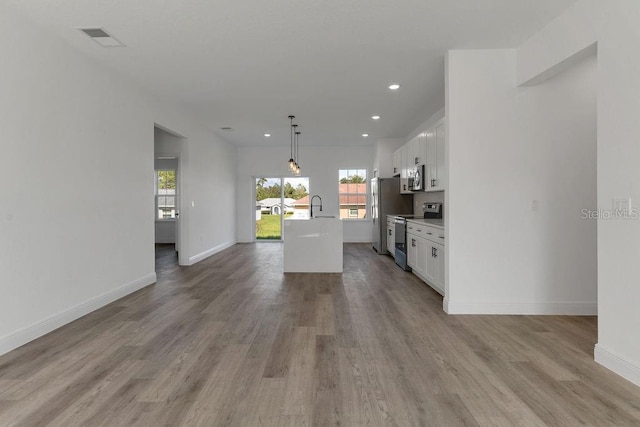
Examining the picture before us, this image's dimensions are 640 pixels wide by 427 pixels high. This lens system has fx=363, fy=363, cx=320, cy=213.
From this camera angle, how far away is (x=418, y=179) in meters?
5.81

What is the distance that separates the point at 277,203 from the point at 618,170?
8.41 meters

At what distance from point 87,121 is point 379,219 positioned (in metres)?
5.69

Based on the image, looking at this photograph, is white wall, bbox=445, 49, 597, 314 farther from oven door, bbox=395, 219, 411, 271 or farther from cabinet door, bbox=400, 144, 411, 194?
cabinet door, bbox=400, 144, 411, 194

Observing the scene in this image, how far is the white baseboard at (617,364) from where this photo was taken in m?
2.23

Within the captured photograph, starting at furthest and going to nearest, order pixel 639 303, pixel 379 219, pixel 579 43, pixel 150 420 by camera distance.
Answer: pixel 379 219 < pixel 579 43 < pixel 639 303 < pixel 150 420

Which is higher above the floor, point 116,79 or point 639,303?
point 116,79

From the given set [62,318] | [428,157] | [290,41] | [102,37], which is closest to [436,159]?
[428,157]

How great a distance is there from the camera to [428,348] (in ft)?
9.10

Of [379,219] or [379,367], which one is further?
[379,219]

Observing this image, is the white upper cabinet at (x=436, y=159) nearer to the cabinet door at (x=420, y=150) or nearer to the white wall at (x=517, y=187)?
the cabinet door at (x=420, y=150)

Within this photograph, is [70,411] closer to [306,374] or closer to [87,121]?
[306,374]

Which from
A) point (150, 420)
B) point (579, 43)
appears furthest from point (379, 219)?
point (150, 420)

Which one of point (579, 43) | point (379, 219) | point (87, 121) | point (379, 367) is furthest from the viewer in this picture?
point (379, 219)

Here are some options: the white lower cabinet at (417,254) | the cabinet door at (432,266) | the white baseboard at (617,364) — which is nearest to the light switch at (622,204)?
the white baseboard at (617,364)
